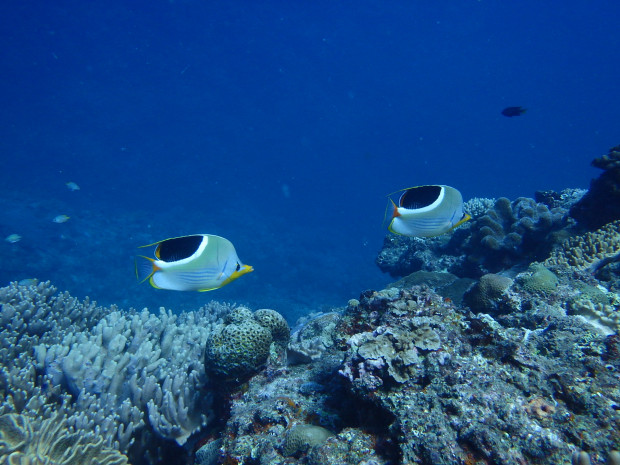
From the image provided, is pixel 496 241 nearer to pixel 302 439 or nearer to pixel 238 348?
pixel 238 348

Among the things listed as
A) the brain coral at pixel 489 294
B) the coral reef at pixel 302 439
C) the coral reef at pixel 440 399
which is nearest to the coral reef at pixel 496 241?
the brain coral at pixel 489 294

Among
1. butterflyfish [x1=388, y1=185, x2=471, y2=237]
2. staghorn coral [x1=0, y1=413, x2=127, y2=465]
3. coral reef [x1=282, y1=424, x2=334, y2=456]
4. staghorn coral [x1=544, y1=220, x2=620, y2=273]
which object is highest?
staghorn coral [x1=544, y1=220, x2=620, y2=273]

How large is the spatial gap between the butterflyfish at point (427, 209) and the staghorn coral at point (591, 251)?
13.2 ft

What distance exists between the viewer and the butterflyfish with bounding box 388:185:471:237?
2.87m

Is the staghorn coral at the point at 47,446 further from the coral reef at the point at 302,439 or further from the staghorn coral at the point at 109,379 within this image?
the coral reef at the point at 302,439

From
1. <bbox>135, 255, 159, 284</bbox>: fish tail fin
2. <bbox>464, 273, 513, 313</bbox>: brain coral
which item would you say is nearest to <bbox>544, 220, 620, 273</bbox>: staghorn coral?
<bbox>464, 273, 513, 313</bbox>: brain coral

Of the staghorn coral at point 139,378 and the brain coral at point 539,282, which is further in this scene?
the brain coral at point 539,282

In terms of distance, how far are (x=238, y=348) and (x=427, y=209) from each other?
2.50 meters

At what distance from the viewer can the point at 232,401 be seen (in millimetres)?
3354

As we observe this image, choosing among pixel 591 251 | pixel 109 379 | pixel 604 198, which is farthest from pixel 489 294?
pixel 109 379

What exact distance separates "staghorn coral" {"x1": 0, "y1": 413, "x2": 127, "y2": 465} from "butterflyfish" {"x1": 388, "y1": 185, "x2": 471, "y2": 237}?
3.35m

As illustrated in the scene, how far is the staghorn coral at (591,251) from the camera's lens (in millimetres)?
5801

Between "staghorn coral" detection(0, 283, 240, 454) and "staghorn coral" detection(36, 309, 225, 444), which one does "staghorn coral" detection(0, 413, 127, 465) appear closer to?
"staghorn coral" detection(0, 283, 240, 454)

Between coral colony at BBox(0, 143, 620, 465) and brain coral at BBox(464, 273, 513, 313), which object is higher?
brain coral at BBox(464, 273, 513, 313)
